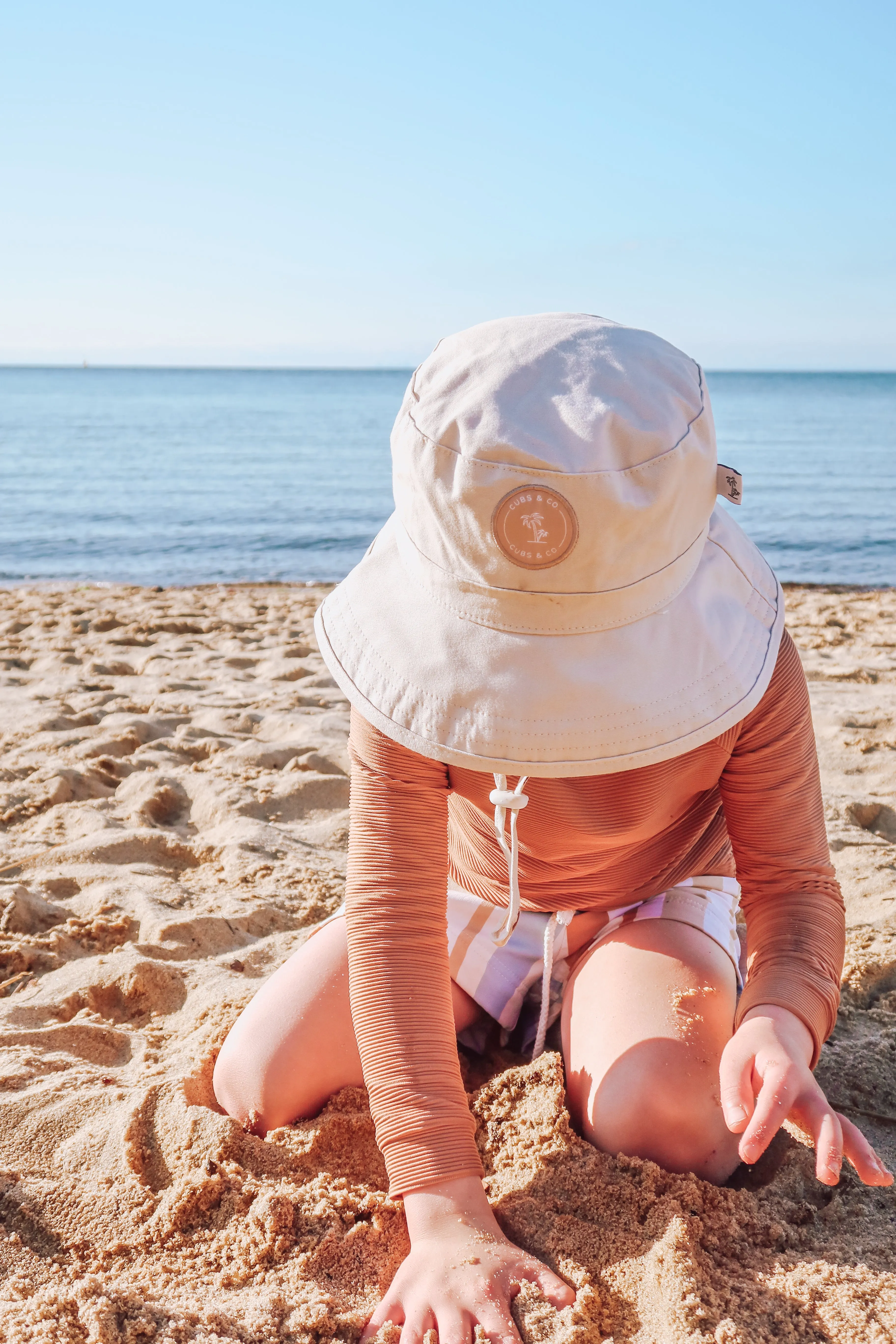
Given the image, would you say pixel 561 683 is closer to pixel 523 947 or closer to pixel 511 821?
pixel 511 821

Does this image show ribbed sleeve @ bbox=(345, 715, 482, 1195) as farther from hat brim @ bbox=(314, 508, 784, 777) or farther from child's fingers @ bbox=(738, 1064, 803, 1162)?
child's fingers @ bbox=(738, 1064, 803, 1162)

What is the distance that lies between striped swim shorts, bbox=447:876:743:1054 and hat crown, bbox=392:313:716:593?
0.76 m

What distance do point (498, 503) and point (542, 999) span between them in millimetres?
970

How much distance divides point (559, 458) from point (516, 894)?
2.04ft

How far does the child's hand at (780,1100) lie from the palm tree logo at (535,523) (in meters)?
0.71

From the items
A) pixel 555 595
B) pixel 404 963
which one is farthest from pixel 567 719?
pixel 404 963

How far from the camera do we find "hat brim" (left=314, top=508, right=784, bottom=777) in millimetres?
1169

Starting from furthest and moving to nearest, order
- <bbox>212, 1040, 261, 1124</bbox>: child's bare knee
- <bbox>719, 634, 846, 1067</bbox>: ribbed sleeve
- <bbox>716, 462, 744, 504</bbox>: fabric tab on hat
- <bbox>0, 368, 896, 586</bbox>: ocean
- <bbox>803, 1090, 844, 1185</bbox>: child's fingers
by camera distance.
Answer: <bbox>0, 368, 896, 586</bbox>: ocean, <bbox>212, 1040, 261, 1124</bbox>: child's bare knee, <bbox>719, 634, 846, 1067</bbox>: ribbed sleeve, <bbox>716, 462, 744, 504</bbox>: fabric tab on hat, <bbox>803, 1090, 844, 1185</bbox>: child's fingers

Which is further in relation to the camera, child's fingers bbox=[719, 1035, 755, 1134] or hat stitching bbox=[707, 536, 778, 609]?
hat stitching bbox=[707, 536, 778, 609]

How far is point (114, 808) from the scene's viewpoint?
282 centimetres

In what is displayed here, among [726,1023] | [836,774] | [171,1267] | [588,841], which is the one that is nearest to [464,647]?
[588,841]

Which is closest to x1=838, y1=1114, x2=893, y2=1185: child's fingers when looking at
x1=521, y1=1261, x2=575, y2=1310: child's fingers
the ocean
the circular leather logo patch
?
x1=521, y1=1261, x2=575, y2=1310: child's fingers

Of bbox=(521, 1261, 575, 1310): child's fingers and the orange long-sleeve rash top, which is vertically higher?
the orange long-sleeve rash top

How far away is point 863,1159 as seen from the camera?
117cm
